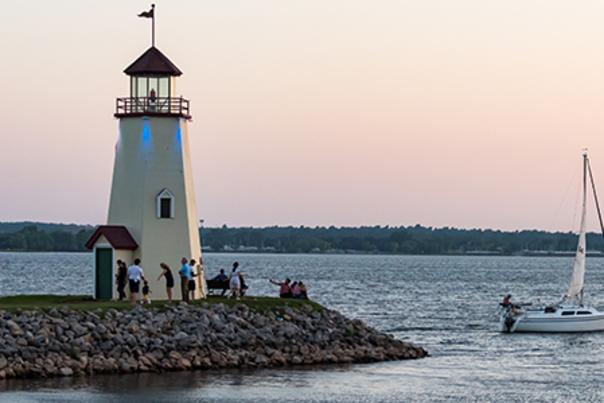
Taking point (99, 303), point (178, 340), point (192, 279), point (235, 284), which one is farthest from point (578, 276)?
point (178, 340)

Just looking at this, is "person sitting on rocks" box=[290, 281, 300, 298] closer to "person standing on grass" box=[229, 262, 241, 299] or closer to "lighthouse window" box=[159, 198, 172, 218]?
"person standing on grass" box=[229, 262, 241, 299]

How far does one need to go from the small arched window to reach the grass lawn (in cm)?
298

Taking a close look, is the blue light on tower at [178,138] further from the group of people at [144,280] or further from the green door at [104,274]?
the green door at [104,274]

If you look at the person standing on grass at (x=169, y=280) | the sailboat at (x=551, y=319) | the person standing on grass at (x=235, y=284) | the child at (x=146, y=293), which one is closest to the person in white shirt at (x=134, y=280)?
the child at (x=146, y=293)

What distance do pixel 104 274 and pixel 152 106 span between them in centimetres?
547

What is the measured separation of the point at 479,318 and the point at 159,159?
29474 mm

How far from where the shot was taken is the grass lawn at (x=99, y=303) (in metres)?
36.4

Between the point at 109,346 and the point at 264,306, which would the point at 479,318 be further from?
the point at 109,346

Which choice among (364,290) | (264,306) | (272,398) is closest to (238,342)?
(264,306)

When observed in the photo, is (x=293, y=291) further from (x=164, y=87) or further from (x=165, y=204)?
(x=164, y=87)

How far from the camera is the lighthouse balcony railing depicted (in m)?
40.6

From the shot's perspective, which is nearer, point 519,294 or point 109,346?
point 109,346

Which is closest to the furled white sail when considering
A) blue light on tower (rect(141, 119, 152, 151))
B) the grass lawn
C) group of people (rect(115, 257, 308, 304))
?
the grass lawn

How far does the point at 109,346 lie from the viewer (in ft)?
111
